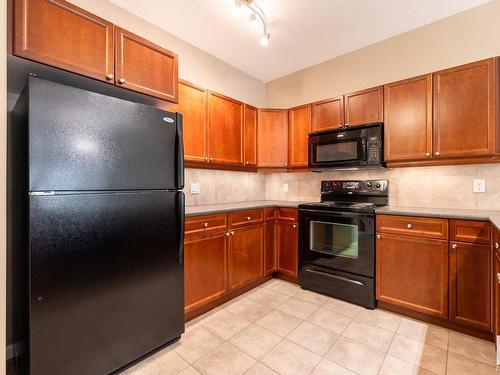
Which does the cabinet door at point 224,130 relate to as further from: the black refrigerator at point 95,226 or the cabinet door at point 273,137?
the black refrigerator at point 95,226

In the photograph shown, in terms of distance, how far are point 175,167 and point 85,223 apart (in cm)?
65

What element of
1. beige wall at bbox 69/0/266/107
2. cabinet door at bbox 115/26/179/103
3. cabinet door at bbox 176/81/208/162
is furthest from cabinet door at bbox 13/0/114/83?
cabinet door at bbox 176/81/208/162

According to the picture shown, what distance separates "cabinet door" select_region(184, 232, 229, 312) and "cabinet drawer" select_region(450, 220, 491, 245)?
1.89m

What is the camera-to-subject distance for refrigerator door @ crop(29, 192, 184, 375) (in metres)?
1.26

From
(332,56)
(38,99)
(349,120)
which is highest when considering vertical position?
(332,56)

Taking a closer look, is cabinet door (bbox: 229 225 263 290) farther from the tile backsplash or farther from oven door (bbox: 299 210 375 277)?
the tile backsplash

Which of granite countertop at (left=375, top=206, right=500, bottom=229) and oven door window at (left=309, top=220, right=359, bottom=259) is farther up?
granite countertop at (left=375, top=206, right=500, bottom=229)

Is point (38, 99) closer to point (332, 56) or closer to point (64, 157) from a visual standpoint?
point (64, 157)

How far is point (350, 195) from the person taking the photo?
2916 millimetres

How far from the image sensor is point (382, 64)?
276 centimetres

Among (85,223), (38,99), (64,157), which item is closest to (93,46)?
(38,99)

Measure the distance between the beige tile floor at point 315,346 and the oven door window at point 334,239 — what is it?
517mm

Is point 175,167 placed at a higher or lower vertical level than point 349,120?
lower

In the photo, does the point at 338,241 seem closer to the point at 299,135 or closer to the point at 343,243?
the point at 343,243
